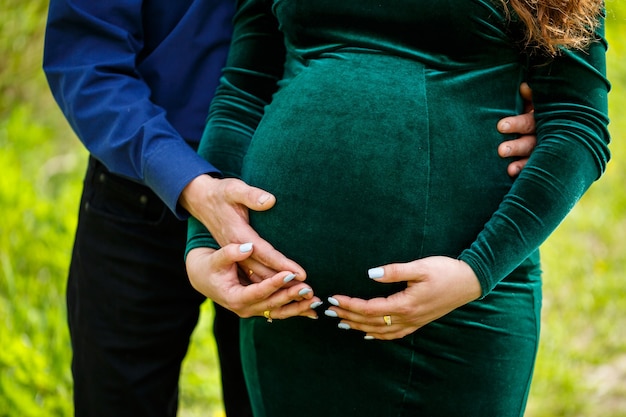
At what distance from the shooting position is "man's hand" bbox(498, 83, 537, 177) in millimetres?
1410

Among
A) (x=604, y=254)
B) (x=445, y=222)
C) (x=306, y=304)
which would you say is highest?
(x=445, y=222)

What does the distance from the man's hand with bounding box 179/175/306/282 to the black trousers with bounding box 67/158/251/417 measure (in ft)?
1.00

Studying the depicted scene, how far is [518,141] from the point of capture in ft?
4.65

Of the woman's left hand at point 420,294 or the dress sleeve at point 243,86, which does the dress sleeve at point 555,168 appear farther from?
the dress sleeve at point 243,86

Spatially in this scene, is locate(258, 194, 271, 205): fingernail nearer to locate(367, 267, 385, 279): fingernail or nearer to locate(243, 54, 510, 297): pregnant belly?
locate(243, 54, 510, 297): pregnant belly

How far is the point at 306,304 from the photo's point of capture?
4.48 feet

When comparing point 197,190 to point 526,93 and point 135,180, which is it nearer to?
point 135,180

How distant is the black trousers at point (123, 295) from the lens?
1.75 meters

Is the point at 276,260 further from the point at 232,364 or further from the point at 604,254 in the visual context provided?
the point at 604,254

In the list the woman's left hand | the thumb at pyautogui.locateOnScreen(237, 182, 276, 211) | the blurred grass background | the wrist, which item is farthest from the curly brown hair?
the blurred grass background

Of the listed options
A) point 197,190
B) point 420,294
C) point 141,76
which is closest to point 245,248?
point 197,190

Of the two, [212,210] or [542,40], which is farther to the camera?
[212,210]

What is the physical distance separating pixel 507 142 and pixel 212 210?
62 cm

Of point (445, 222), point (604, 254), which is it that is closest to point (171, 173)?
point (445, 222)
